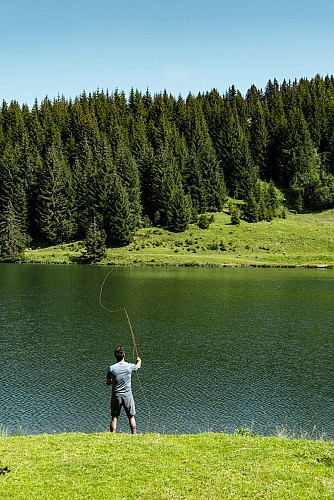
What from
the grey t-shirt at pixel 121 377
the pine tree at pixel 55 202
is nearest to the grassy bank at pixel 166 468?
the grey t-shirt at pixel 121 377

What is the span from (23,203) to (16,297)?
204 feet

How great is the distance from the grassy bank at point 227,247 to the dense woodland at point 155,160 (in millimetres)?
4006

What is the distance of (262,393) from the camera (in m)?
26.1

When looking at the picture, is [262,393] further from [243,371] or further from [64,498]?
[64,498]

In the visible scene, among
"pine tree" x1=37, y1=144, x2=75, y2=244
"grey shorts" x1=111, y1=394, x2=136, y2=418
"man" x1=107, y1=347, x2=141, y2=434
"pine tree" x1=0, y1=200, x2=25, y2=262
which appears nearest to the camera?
"man" x1=107, y1=347, x2=141, y2=434

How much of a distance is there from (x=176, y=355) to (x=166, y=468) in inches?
874

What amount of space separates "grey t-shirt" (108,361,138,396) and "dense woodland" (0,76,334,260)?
3289 inches

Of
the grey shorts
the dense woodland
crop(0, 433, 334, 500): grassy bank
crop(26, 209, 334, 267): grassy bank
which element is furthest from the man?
the dense woodland

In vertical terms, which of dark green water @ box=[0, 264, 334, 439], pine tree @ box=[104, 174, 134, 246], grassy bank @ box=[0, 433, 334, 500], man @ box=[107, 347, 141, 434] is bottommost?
dark green water @ box=[0, 264, 334, 439]

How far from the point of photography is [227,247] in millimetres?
101625

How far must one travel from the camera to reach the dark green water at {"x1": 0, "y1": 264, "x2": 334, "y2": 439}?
74.4 feet

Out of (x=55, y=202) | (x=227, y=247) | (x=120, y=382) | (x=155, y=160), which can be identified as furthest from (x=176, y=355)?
(x=155, y=160)

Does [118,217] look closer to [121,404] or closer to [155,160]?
[155,160]

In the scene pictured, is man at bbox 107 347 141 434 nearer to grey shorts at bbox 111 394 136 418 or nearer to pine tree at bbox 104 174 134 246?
grey shorts at bbox 111 394 136 418
